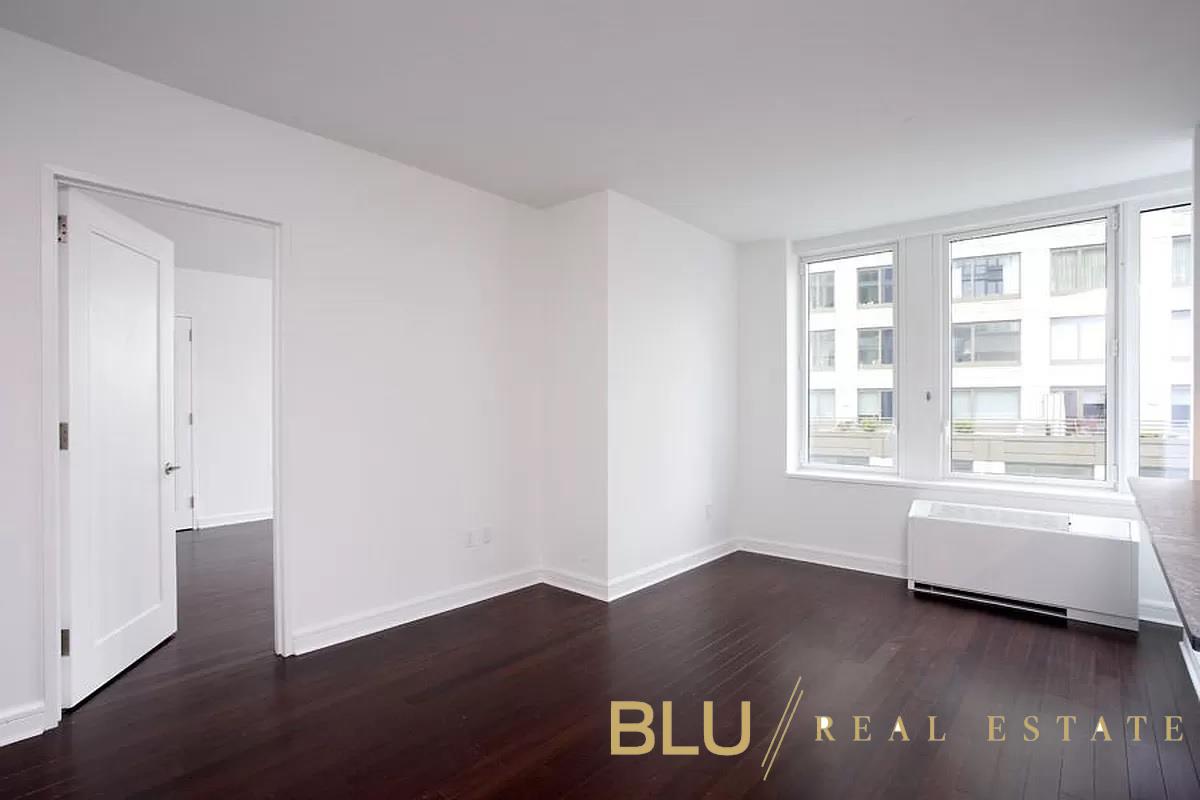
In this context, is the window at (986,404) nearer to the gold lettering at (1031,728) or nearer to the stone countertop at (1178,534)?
the stone countertop at (1178,534)

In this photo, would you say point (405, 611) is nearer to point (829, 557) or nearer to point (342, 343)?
point (342, 343)

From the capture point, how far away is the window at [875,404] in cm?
515

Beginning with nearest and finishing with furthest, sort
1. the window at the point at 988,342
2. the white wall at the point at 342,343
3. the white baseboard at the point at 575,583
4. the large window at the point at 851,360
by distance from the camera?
the white wall at the point at 342,343 → the white baseboard at the point at 575,583 → the window at the point at 988,342 → the large window at the point at 851,360

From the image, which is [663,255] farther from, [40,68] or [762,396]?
[40,68]

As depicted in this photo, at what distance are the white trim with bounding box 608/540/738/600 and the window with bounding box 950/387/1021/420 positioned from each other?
2154 mm

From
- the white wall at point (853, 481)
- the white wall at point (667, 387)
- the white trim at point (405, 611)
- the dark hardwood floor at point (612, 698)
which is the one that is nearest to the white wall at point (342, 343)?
the white trim at point (405, 611)

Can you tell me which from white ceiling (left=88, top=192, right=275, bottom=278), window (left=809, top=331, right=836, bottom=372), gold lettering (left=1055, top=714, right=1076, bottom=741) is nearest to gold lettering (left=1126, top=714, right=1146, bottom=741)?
gold lettering (left=1055, top=714, right=1076, bottom=741)

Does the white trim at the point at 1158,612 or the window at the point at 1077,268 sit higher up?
the window at the point at 1077,268

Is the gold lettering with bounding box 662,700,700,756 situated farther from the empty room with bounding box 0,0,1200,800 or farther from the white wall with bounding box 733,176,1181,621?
the white wall with bounding box 733,176,1181,621

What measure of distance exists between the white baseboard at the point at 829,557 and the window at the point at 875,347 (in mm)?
1592

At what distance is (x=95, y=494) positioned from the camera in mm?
2883

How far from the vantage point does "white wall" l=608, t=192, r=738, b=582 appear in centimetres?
433

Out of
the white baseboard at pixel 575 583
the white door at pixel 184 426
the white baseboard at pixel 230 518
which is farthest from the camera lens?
the white baseboard at pixel 230 518

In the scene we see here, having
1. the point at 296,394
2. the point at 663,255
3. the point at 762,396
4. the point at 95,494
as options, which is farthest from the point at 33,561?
the point at 762,396
